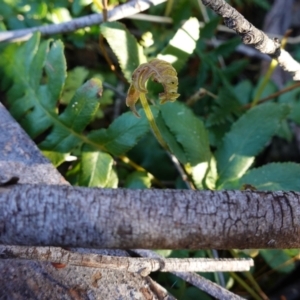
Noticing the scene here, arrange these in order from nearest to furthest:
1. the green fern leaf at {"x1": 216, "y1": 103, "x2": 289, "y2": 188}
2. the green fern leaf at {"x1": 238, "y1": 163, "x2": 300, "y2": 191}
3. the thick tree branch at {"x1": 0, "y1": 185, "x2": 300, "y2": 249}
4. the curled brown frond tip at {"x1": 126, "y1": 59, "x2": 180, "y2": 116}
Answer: the thick tree branch at {"x1": 0, "y1": 185, "x2": 300, "y2": 249} < the curled brown frond tip at {"x1": 126, "y1": 59, "x2": 180, "y2": 116} < the green fern leaf at {"x1": 238, "y1": 163, "x2": 300, "y2": 191} < the green fern leaf at {"x1": 216, "y1": 103, "x2": 289, "y2": 188}

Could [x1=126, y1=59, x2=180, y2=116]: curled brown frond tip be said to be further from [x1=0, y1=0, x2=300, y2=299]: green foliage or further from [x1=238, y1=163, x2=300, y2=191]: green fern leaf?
[x1=238, y1=163, x2=300, y2=191]: green fern leaf

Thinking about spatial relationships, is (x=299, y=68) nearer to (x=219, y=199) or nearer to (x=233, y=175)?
(x=233, y=175)

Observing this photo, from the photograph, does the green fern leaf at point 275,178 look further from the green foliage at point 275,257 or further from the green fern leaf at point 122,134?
the green fern leaf at point 122,134

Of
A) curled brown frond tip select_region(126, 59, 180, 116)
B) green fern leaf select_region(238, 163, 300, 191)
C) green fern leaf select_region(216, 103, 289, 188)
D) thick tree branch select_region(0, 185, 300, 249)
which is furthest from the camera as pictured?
green fern leaf select_region(216, 103, 289, 188)

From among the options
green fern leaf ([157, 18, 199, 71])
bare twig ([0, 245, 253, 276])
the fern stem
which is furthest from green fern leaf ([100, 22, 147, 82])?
bare twig ([0, 245, 253, 276])

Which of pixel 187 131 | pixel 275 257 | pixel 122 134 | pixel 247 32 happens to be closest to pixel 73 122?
pixel 122 134
